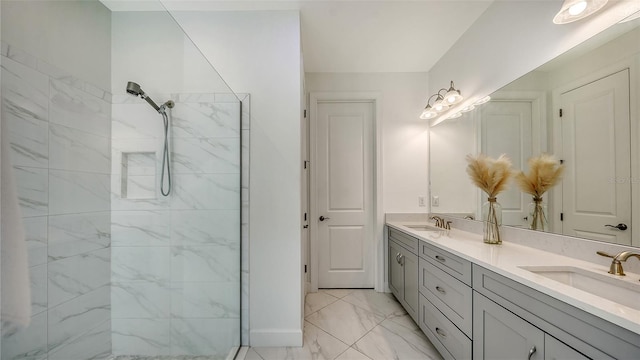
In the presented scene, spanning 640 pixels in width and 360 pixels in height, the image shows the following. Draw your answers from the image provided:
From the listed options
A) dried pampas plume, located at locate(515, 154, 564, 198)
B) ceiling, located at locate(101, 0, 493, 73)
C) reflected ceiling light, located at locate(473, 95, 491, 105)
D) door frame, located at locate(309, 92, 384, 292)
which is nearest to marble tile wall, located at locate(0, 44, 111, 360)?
ceiling, located at locate(101, 0, 493, 73)

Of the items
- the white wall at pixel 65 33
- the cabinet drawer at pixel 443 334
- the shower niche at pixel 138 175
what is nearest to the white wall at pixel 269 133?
the shower niche at pixel 138 175

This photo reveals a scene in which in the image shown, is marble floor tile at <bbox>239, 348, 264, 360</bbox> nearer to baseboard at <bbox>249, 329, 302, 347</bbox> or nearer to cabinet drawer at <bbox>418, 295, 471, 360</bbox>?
baseboard at <bbox>249, 329, 302, 347</bbox>

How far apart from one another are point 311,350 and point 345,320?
1.58 feet

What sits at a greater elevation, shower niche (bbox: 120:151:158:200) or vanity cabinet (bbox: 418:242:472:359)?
shower niche (bbox: 120:151:158:200)

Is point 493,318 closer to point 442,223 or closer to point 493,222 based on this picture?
point 493,222

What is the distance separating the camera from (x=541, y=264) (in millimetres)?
1056

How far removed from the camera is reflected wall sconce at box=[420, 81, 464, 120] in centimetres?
210

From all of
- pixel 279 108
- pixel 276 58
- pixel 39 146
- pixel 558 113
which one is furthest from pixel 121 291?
pixel 558 113

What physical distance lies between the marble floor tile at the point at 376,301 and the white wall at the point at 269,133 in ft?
2.90

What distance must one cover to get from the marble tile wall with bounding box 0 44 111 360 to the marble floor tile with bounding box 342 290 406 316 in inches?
78.1

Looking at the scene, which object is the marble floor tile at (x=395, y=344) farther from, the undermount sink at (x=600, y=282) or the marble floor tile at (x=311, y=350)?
the undermount sink at (x=600, y=282)

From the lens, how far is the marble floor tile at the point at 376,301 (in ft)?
7.22

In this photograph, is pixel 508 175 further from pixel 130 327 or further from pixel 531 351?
pixel 130 327

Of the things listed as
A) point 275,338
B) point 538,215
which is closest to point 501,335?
point 538,215
